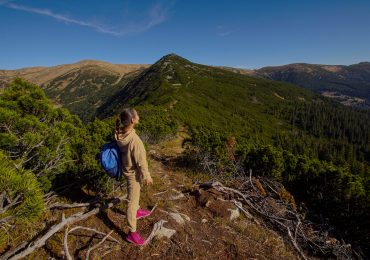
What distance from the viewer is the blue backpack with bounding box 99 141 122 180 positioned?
529 centimetres

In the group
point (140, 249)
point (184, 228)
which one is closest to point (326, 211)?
point (184, 228)

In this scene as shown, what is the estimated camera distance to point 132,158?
17.8ft

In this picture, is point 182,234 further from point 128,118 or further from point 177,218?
point 128,118

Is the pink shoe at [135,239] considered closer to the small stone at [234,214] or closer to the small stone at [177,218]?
the small stone at [177,218]

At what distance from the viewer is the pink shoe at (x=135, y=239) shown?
5566 millimetres

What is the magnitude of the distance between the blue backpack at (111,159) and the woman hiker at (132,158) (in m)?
0.11

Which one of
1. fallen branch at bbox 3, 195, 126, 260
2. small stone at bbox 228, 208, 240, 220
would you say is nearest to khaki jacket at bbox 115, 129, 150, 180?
fallen branch at bbox 3, 195, 126, 260

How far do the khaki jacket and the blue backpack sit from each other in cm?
11

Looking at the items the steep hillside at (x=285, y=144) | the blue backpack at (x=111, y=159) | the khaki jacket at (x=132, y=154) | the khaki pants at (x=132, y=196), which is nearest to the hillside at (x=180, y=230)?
the khaki pants at (x=132, y=196)

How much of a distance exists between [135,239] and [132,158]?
165cm

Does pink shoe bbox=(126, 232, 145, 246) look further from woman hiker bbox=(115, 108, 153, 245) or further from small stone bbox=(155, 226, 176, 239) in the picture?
small stone bbox=(155, 226, 176, 239)

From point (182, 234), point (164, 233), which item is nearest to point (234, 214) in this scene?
point (182, 234)

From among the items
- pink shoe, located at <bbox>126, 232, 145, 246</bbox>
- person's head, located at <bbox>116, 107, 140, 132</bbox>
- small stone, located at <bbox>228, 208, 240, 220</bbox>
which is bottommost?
small stone, located at <bbox>228, 208, 240, 220</bbox>

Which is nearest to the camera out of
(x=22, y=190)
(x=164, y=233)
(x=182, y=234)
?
(x=22, y=190)
